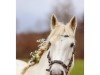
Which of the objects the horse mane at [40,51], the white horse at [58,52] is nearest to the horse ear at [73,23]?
the white horse at [58,52]

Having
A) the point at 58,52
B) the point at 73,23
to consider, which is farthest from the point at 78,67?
the point at 73,23

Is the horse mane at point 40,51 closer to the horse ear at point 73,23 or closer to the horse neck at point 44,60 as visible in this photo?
the horse neck at point 44,60

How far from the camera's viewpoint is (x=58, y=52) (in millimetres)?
1704

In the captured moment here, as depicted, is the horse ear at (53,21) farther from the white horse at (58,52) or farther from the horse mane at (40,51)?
the horse mane at (40,51)

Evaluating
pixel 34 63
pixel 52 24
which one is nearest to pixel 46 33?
pixel 52 24

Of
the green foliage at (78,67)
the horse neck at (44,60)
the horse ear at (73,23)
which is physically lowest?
the green foliage at (78,67)

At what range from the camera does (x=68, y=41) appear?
1.72 m

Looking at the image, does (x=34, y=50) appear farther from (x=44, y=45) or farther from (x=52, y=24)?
(x=52, y=24)

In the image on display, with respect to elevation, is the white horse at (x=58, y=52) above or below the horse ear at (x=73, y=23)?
below

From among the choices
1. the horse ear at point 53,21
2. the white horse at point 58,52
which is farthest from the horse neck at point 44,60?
the horse ear at point 53,21

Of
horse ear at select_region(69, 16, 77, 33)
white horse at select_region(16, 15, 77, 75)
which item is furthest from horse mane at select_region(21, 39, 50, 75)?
horse ear at select_region(69, 16, 77, 33)

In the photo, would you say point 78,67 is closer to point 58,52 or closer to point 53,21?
point 58,52

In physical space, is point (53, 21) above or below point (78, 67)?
above

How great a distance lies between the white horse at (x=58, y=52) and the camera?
1.71 metres
